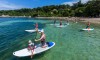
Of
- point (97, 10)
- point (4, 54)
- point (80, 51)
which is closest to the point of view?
point (4, 54)

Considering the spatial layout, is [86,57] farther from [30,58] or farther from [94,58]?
[30,58]

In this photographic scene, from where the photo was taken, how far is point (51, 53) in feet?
63.4

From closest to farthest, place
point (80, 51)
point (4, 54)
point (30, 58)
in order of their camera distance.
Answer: point (30, 58) < point (4, 54) < point (80, 51)

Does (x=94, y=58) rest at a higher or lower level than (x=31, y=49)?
lower

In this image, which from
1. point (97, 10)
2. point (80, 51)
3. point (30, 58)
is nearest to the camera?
point (30, 58)

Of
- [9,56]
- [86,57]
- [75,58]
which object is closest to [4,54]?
[9,56]

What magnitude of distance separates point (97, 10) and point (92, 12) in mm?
3878

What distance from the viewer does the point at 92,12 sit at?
93.8 m

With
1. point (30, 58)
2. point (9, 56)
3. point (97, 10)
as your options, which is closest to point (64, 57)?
point (30, 58)

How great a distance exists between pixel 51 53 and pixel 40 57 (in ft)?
6.93

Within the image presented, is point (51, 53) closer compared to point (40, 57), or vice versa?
point (40, 57)

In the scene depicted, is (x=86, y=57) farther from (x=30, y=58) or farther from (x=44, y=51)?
(x=30, y=58)

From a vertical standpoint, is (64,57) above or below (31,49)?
below

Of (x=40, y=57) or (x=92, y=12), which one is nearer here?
(x=40, y=57)
